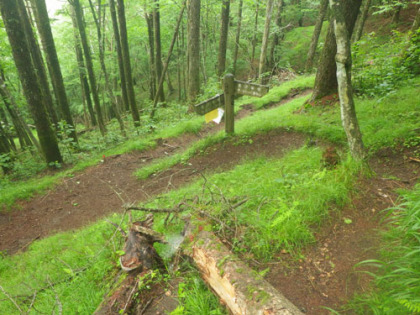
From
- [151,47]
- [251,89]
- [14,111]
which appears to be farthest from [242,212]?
[151,47]

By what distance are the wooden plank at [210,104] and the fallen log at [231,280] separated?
12.6ft

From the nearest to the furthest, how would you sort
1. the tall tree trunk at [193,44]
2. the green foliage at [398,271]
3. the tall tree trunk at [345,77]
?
the green foliage at [398,271] → the tall tree trunk at [345,77] → the tall tree trunk at [193,44]

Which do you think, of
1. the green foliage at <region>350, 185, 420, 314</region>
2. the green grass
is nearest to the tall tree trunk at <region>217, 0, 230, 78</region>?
the green grass

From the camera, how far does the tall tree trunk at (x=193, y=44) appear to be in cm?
1055

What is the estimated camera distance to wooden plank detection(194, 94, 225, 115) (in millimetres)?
5961

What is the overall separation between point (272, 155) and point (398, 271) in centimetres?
371

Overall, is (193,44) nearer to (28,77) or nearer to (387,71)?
(28,77)

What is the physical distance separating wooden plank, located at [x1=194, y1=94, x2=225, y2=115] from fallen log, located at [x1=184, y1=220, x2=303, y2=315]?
152 inches

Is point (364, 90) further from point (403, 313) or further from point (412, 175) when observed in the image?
point (403, 313)

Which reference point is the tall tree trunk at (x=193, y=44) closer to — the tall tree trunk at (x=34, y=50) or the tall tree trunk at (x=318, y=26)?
the tall tree trunk at (x=34, y=50)

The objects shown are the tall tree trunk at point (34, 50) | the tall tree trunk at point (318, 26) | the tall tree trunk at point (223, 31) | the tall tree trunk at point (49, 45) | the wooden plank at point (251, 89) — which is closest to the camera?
the wooden plank at point (251, 89)

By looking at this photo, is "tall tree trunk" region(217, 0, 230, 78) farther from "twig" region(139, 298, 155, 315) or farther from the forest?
"twig" region(139, 298, 155, 315)

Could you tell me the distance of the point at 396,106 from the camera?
194 inches

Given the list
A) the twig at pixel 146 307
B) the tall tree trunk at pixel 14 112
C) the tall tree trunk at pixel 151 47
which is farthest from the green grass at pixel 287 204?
the tall tree trunk at pixel 151 47
